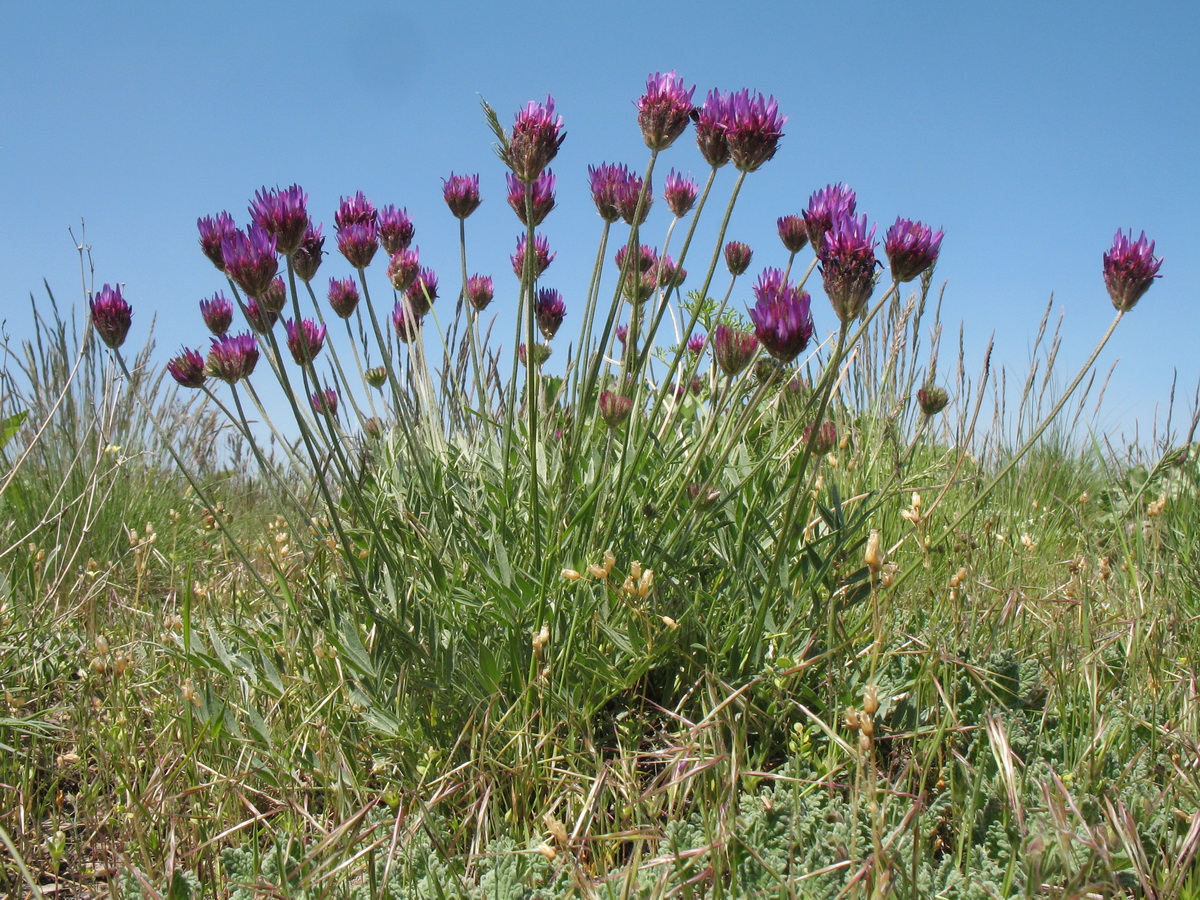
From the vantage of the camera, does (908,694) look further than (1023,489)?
No

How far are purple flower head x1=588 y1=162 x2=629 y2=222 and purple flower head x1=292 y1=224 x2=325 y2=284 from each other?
604 mm

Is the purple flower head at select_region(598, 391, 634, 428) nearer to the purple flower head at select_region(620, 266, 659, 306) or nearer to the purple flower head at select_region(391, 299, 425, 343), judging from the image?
the purple flower head at select_region(620, 266, 659, 306)

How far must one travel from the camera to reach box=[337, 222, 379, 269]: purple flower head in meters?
1.89

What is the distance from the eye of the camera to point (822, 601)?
176 centimetres

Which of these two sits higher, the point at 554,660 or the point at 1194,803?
the point at 554,660

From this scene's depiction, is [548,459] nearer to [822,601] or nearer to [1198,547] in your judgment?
[822,601]

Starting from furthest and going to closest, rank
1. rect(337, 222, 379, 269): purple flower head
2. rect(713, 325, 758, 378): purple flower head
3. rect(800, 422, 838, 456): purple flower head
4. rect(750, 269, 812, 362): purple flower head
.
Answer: rect(800, 422, 838, 456): purple flower head → rect(337, 222, 379, 269): purple flower head → rect(713, 325, 758, 378): purple flower head → rect(750, 269, 812, 362): purple flower head

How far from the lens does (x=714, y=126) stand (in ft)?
5.28

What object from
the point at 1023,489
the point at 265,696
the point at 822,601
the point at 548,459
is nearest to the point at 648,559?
the point at 822,601

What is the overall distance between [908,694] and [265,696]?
1.32 meters

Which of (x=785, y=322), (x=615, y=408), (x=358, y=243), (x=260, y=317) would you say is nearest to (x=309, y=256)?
(x=358, y=243)

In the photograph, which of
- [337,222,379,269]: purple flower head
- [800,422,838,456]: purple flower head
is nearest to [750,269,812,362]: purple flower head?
[800,422,838,456]: purple flower head

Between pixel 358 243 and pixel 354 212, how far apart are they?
178 millimetres

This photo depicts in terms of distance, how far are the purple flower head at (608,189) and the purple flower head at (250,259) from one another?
747 mm
